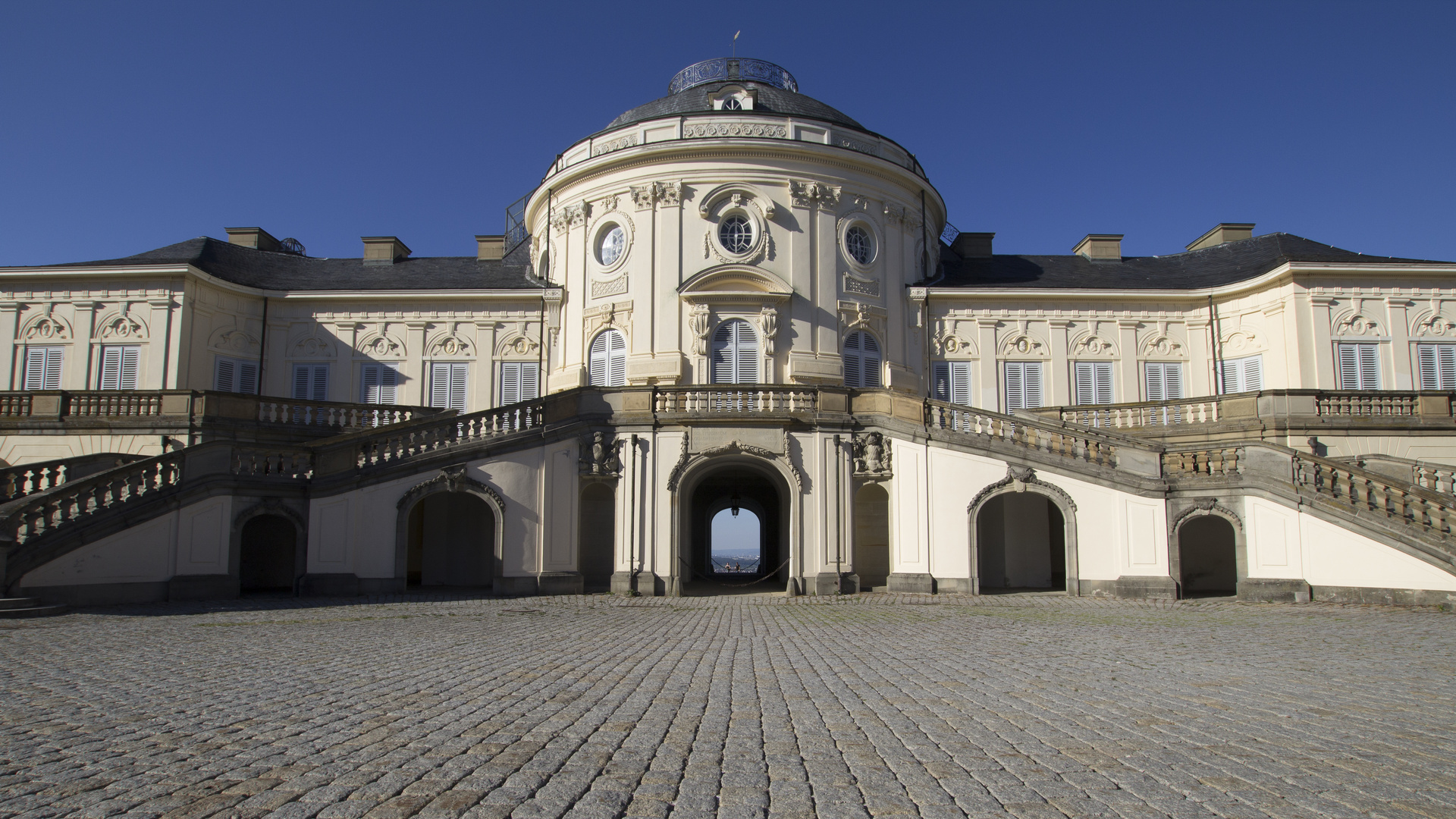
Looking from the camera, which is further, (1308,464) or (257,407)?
(257,407)

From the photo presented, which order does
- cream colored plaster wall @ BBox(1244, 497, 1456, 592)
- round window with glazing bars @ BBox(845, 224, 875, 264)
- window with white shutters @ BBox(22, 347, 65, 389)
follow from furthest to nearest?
round window with glazing bars @ BBox(845, 224, 875, 264) < window with white shutters @ BBox(22, 347, 65, 389) < cream colored plaster wall @ BBox(1244, 497, 1456, 592)

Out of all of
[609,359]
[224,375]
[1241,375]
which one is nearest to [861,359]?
[609,359]

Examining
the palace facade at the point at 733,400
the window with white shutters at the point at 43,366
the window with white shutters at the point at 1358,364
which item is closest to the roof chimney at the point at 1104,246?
the palace facade at the point at 733,400

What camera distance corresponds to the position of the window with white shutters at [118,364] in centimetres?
2828

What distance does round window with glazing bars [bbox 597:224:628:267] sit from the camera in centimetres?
2834

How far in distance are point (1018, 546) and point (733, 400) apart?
8742 millimetres

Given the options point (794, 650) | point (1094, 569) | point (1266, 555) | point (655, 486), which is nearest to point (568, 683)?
point (794, 650)

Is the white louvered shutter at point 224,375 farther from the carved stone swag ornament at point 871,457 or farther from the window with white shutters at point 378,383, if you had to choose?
the carved stone swag ornament at point 871,457

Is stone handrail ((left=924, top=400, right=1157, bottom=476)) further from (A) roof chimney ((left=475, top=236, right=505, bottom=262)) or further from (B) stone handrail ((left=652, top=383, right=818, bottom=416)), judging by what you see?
(A) roof chimney ((left=475, top=236, right=505, bottom=262))

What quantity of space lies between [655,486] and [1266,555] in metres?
13.2

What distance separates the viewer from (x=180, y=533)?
18.9 metres

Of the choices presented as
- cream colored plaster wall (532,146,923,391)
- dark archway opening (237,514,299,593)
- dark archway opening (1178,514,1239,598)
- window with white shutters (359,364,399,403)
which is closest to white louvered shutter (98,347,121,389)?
window with white shutters (359,364,399,403)

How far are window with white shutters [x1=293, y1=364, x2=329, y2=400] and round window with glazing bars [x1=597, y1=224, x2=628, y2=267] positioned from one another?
10.00 m

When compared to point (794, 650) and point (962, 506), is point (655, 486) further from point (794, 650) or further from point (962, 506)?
point (794, 650)
